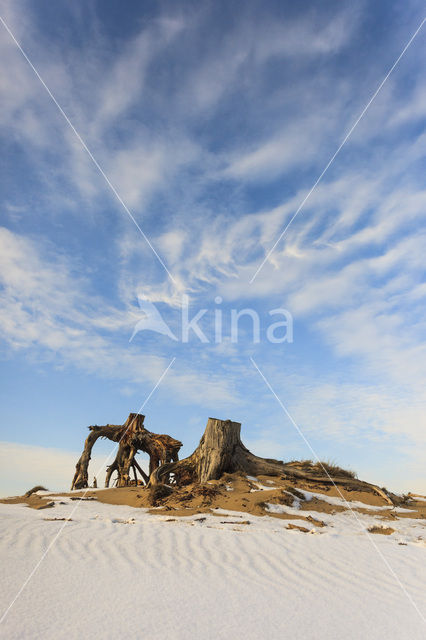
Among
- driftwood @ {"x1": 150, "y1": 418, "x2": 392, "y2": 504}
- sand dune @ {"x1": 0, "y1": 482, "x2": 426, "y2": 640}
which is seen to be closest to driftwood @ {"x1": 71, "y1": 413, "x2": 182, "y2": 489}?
driftwood @ {"x1": 150, "y1": 418, "x2": 392, "y2": 504}

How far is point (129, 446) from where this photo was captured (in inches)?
613

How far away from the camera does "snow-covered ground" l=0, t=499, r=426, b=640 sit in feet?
12.3

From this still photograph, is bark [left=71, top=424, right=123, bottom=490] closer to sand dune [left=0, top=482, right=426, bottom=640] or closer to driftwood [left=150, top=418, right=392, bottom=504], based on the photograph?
driftwood [left=150, top=418, right=392, bottom=504]

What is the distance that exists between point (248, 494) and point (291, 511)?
110cm

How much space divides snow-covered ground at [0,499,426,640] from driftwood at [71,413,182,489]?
293 inches

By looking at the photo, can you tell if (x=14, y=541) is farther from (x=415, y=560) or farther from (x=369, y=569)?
(x=415, y=560)

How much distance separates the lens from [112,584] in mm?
4508

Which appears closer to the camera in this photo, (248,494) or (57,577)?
(57,577)

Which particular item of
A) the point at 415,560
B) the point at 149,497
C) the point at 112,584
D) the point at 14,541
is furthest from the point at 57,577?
the point at 149,497

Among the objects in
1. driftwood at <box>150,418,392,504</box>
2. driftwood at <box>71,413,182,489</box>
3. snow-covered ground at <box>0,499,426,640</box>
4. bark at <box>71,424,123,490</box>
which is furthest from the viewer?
driftwood at <box>71,413,182,489</box>

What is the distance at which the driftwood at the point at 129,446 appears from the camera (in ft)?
49.2

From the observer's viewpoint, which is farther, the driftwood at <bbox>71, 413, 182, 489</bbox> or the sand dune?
the driftwood at <bbox>71, 413, 182, 489</bbox>

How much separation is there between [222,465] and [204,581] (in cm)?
713

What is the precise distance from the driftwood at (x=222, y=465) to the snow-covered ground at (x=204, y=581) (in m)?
4.10
